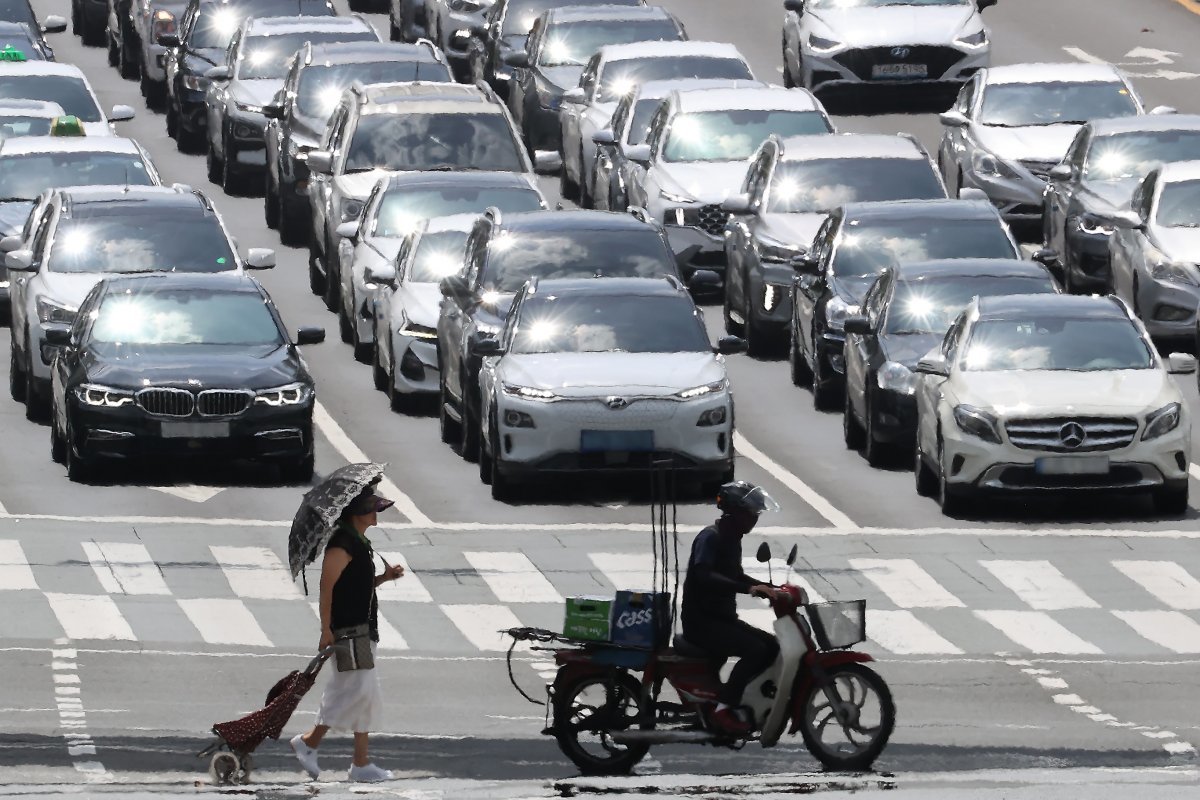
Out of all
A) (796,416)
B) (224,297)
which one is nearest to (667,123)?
(796,416)

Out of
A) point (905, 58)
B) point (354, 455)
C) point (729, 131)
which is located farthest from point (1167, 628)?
point (905, 58)

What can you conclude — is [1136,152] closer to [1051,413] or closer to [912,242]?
[912,242]

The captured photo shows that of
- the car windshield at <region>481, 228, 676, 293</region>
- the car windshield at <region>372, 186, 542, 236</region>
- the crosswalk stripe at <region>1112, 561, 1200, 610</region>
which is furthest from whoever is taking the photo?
the car windshield at <region>372, 186, 542, 236</region>

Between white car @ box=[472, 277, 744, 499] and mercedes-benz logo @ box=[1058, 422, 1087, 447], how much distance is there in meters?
2.34

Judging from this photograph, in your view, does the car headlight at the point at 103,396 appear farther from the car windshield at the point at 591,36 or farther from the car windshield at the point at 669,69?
the car windshield at the point at 591,36

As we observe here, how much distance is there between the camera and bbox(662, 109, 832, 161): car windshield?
110 ft

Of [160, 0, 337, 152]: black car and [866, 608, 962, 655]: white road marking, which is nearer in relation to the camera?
[866, 608, 962, 655]: white road marking

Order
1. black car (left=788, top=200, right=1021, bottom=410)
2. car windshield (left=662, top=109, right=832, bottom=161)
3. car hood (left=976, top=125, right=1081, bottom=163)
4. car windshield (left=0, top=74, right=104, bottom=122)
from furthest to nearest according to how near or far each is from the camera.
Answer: car windshield (left=0, top=74, right=104, bottom=122) < car hood (left=976, top=125, right=1081, bottom=163) < car windshield (left=662, top=109, right=832, bottom=161) < black car (left=788, top=200, right=1021, bottom=410)

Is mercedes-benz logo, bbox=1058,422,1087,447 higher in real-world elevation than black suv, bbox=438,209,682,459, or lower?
higher

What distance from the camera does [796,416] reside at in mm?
27812

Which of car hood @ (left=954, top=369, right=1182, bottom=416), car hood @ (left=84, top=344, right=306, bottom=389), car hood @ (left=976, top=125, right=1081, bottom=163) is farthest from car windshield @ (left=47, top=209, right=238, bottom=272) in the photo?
car hood @ (left=976, top=125, right=1081, bottom=163)

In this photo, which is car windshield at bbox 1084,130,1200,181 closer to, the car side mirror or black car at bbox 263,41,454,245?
black car at bbox 263,41,454,245

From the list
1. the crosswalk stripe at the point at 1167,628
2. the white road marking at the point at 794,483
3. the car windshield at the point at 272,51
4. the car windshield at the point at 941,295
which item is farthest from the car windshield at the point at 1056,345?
the car windshield at the point at 272,51

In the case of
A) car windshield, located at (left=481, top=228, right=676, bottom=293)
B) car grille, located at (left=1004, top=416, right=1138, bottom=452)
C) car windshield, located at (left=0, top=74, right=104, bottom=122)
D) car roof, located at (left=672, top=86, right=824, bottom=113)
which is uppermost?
car grille, located at (left=1004, top=416, right=1138, bottom=452)
